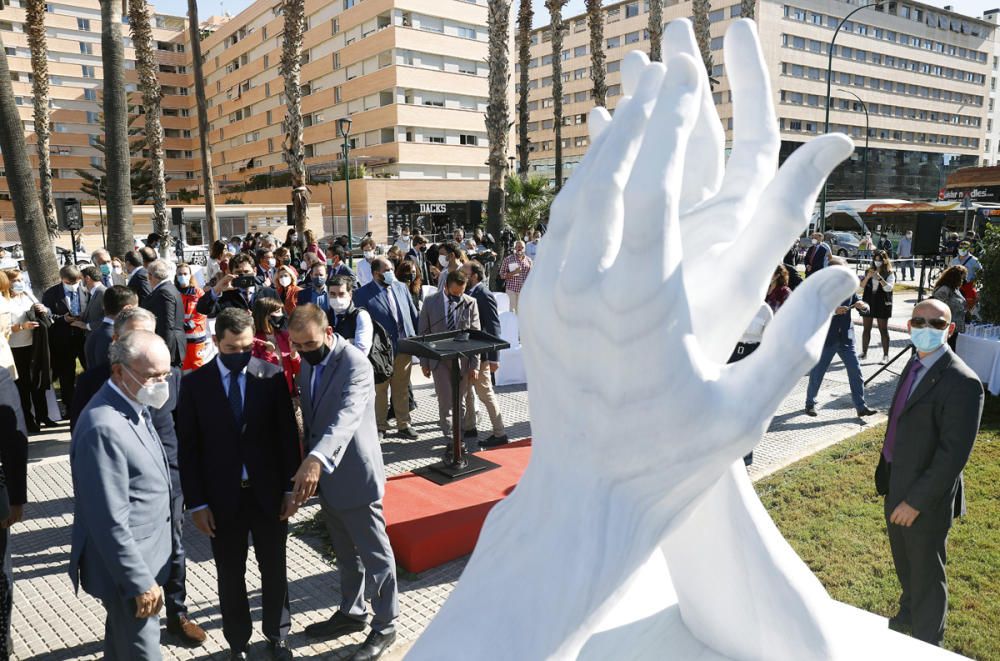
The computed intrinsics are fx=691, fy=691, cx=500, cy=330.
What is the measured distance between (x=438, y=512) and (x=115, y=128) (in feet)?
34.0

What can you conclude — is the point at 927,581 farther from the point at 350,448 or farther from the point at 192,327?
the point at 192,327

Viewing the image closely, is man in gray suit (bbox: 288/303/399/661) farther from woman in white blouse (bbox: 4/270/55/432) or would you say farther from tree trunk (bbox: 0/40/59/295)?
tree trunk (bbox: 0/40/59/295)

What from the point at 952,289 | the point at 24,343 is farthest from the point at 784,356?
the point at 24,343

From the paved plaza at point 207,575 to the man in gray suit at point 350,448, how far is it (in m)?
0.32

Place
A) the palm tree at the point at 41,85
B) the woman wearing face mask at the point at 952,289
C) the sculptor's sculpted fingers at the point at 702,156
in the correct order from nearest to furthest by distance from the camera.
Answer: the sculptor's sculpted fingers at the point at 702,156, the woman wearing face mask at the point at 952,289, the palm tree at the point at 41,85

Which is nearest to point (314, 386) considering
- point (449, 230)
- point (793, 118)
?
point (449, 230)

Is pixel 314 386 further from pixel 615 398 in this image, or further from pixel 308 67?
pixel 308 67

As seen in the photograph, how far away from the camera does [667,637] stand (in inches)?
116

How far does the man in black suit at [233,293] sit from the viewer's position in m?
7.81

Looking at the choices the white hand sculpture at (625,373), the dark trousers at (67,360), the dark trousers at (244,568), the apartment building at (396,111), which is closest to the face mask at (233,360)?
the dark trousers at (244,568)

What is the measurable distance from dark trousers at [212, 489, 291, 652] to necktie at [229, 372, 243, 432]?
398 millimetres

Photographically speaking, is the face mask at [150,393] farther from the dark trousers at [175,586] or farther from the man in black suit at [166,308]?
the man in black suit at [166,308]

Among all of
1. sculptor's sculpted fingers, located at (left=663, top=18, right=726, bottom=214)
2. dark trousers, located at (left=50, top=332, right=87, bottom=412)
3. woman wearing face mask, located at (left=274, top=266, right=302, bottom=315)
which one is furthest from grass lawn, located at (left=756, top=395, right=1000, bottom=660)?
dark trousers, located at (left=50, top=332, right=87, bottom=412)

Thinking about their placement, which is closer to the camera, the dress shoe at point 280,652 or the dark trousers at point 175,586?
the dress shoe at point 280,652
